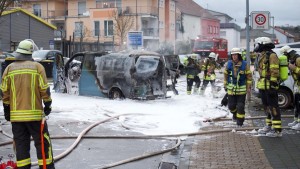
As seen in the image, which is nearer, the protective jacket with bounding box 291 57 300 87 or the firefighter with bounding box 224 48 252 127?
the protective jacket with bounding box 291 57 300 87

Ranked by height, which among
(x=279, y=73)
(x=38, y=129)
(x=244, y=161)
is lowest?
(x=244, y=161)

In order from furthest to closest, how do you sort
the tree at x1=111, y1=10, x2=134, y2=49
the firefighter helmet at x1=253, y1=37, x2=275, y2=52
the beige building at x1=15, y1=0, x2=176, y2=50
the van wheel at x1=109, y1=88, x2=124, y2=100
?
the beige building at x1=15, y1=0, x2=176, y2=50 < the tree at x1=111, y1=10, x2=134, y2=49 < the van wheel at x1=109, y1=88, x2=124, y2=100 < the firefighter helmet at x1=253, y1=37, x2=275, y2=52

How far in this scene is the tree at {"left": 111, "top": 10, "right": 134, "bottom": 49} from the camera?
147 feet

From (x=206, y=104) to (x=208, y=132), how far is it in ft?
15.6

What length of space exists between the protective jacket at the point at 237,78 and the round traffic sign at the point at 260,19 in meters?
6.34

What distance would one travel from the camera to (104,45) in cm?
4053

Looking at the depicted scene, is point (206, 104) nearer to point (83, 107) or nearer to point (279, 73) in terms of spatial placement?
point (83, 107)

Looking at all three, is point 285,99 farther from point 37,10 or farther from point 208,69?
point 37,10

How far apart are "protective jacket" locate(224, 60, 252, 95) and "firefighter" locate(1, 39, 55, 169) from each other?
473 cm

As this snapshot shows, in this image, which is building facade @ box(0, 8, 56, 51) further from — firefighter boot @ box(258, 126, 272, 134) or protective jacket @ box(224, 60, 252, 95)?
firefighter boot @ box(258, 126, 272, 134)

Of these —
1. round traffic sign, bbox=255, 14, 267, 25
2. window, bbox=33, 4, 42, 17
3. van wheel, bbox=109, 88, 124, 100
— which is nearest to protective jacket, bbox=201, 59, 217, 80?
round traffic sign, bbox=255, 14, 267, 25

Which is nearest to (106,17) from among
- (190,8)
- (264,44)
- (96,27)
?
(96,27)

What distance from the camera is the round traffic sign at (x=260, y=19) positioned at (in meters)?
15.4

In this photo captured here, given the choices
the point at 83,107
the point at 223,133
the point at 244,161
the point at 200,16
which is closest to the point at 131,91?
the point at 83,107
